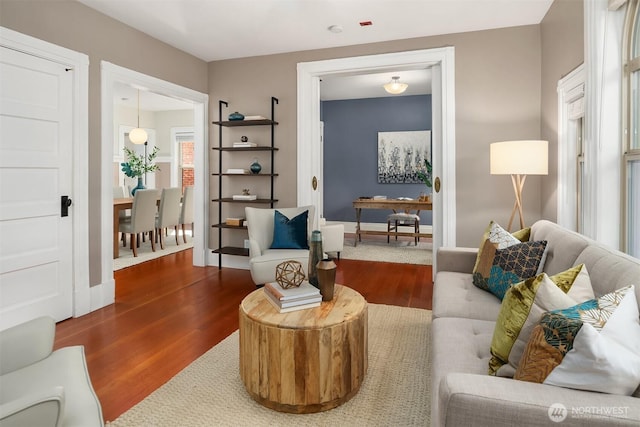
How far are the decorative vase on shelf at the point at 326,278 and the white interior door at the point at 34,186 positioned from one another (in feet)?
7.53

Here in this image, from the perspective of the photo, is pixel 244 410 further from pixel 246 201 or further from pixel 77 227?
pixel 246 201

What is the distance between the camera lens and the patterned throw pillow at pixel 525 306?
1.21 m

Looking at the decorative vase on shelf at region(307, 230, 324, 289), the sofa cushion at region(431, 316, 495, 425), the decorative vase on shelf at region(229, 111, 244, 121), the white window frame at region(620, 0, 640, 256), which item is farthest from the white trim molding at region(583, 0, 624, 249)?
the decorative vase on shelf at region(229, 111, 244, 121)

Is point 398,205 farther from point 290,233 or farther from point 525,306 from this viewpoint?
Result: point 525,306

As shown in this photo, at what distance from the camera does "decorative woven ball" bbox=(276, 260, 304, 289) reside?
2.09m

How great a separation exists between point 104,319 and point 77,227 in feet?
2.63

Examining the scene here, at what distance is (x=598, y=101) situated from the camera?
2273 mm

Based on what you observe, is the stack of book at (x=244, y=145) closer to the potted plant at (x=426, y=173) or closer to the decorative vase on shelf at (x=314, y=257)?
the decorative vase on shelf at (x=314, y=257)

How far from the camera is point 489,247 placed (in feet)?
7.85

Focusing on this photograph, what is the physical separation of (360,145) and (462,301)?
5.85m

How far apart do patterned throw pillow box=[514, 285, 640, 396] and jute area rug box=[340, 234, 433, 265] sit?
408 cm

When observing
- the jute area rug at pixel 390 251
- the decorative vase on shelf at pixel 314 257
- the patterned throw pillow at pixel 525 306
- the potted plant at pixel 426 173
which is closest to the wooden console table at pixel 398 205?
the jute area rug at pixel 390 251

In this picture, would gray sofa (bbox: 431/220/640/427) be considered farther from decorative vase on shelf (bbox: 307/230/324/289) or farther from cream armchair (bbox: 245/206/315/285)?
cream armchair (bbox: 245/206/315/285)

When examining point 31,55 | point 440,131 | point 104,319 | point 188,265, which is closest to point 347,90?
point 440,131
